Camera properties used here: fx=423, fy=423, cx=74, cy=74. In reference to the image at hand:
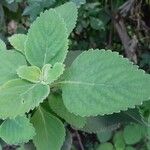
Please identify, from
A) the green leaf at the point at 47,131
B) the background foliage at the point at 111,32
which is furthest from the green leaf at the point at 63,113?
the background foliage at the point at 111,32

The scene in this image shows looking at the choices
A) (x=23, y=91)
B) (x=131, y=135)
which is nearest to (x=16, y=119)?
(x=23, y=91)

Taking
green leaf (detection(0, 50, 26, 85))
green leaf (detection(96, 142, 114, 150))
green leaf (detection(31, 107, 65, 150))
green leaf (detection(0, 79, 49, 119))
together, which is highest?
green leaf (detection(0, 50, 26, 85))

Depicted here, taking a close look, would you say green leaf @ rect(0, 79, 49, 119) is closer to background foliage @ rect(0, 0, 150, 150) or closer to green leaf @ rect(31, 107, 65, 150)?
green leaf @ rect(31, 107, 65, 150)

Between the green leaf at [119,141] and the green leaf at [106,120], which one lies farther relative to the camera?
→ the green leaf at [119,141]

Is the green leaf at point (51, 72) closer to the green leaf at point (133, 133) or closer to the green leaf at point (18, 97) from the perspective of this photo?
the green leaf at point (18, 97)

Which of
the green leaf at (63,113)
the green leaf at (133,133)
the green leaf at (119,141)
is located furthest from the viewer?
the green leaf at (119,141)

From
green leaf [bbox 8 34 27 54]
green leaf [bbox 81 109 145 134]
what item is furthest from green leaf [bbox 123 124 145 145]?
green leaf [bbox 8 34 27 54]

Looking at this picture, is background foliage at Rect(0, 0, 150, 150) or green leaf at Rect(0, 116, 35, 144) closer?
green leaf at Rect(0, 116, 35, 144)
